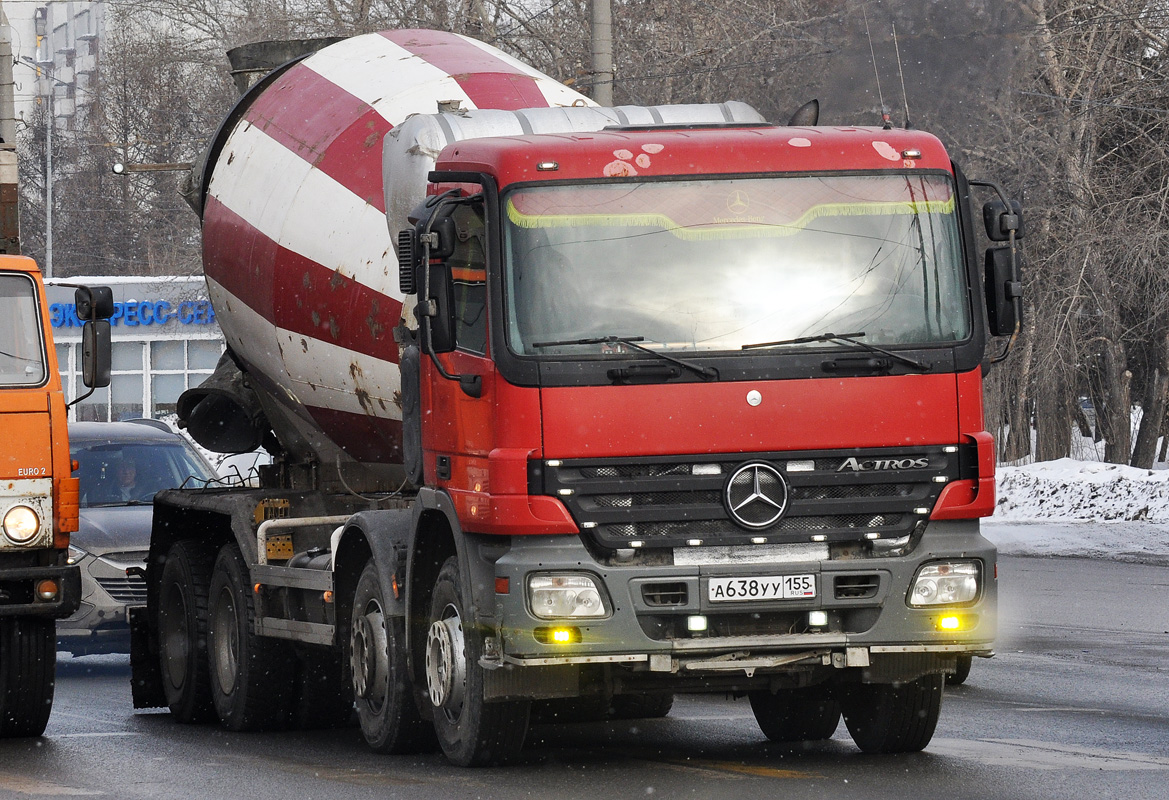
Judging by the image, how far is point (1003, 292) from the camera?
758cm

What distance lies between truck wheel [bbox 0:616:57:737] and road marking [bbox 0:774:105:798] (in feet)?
4.66

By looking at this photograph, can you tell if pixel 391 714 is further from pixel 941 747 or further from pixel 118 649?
pixel 118 649

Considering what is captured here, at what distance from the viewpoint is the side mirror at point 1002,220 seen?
757 cm

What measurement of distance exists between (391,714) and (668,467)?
2025 millimetres

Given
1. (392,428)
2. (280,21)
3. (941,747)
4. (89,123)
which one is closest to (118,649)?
(392,428)

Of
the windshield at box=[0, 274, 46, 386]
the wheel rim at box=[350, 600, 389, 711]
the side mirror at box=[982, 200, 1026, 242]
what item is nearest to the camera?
the side mirror at box=[982, 200, 1026, 242]

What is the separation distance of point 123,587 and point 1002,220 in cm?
759

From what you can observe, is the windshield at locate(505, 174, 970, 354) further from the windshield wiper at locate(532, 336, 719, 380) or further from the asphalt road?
the asphalt road

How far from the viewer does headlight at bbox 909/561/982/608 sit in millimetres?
7355

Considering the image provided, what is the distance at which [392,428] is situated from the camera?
9.61 metres

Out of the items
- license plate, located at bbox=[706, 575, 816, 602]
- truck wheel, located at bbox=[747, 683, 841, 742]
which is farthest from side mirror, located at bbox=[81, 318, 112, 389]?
license plate, located at bbox=[706, 575, 816, 602]

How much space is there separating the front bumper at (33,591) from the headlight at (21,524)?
0.49ft

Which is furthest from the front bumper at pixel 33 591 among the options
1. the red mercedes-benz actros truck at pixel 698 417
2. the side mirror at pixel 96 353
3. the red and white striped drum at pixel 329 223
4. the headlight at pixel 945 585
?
the headlight at pixel 945 585

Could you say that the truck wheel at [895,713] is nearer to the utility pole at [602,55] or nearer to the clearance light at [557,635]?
the clearance light at [557,635]
